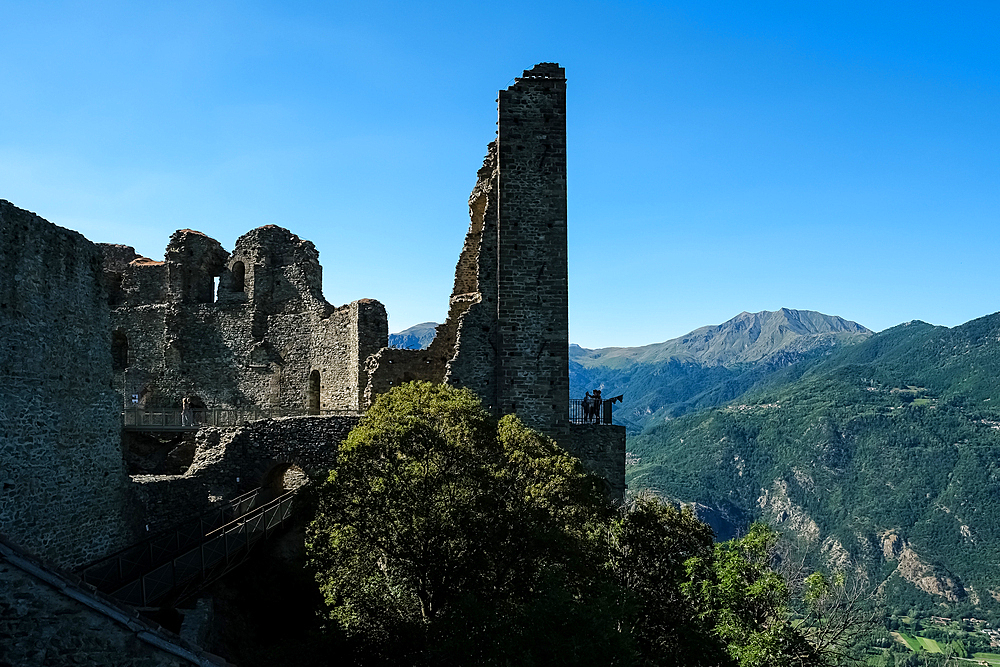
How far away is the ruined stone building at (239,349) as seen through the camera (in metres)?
18.1

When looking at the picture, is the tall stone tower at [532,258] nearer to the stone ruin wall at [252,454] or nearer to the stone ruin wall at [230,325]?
the stone ruin wall at [252,454]

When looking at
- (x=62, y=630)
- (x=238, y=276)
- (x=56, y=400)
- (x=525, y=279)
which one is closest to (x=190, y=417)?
(x=238, y=276)

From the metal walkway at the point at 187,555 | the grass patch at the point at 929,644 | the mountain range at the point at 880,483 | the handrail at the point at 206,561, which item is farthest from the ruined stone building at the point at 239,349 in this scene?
the grass patch at the point at 929,644

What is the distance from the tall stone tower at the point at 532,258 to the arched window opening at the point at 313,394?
1160 cm

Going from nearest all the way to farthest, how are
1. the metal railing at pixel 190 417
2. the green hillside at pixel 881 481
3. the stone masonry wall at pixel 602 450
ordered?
the stone masonry wall at pixel 602 450, the metal railing at pixel 190 417, the green hillside at pixel 881 481

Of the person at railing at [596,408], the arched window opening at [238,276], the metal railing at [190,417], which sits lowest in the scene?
the metal railing at [190,417]

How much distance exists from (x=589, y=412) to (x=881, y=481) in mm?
144866

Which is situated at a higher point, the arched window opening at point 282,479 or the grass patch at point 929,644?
the arched window opening at point 282,479

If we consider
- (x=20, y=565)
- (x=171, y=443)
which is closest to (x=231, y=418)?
(x=171, y=443)

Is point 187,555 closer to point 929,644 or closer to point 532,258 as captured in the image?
point 532,258

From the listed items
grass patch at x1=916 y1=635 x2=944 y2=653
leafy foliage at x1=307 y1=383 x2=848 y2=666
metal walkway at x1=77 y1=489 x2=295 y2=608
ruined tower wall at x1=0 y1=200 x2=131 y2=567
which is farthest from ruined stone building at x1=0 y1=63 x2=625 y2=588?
grass patch at x1=916 y1=635 x2=944 y2=653

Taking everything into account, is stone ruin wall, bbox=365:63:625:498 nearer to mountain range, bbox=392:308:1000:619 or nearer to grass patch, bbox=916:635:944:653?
mountain range, bbox=392:308:1000:619

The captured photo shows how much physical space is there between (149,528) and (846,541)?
451ft

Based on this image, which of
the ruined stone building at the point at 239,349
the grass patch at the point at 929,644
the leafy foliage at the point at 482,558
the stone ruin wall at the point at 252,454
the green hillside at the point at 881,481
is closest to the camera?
the ruined stone building at the point at 239,349
